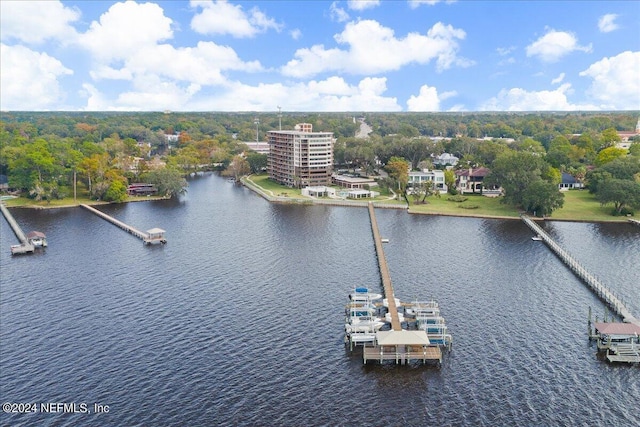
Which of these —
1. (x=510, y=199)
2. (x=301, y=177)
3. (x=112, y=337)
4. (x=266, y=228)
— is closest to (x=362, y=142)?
(x=301, y=177)

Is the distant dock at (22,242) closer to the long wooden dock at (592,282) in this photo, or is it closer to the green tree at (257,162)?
the long wooden dock at (592,282)

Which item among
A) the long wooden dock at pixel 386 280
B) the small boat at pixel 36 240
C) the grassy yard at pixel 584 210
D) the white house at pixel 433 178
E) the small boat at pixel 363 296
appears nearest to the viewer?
the long wooden dock at pixel 386 280

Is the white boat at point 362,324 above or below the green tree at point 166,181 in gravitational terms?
below

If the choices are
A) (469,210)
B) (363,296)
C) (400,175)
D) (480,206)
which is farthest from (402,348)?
(400,175)

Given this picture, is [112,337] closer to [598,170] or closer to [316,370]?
[316,370]

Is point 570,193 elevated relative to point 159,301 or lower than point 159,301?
elevated

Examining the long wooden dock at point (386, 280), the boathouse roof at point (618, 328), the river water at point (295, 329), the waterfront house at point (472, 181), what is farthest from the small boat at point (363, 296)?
the waterfront house at point (472, 181)
